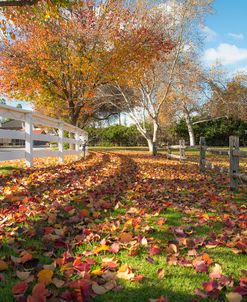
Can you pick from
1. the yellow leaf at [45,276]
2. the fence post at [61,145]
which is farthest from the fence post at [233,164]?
the fence post at [61,145]

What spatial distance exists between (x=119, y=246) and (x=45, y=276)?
0.87m

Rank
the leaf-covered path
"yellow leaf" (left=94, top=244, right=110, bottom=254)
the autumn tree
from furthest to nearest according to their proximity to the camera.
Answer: the autumn tree
"yellow leaf" (left=94, top=244, right=110, bottom=254)
the leaf-covered path

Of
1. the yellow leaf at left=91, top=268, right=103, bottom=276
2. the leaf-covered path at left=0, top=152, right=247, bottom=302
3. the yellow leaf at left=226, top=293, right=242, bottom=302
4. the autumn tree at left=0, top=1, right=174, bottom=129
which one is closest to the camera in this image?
the yellow leaf at left=226, top=293, right=242, bottom=302

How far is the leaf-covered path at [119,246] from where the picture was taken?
7.36 feet

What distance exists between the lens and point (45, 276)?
7.74 ft

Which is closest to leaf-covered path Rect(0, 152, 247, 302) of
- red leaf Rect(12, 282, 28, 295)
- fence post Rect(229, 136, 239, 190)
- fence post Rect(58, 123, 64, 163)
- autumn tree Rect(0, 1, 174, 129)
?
red leaf Rect(12, 282, 28, 295)

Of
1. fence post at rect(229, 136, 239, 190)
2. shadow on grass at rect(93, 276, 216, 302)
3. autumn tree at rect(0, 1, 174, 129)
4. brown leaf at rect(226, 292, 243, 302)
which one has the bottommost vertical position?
shadow on grass at rect(93, 276, 216, 302)

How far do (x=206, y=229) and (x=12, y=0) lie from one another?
6660mm

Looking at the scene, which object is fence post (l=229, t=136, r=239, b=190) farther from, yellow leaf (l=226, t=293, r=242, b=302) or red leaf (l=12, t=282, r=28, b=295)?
red leaf (l=12, t=282, r=28, b=295)

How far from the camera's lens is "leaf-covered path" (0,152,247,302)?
2.24 metres

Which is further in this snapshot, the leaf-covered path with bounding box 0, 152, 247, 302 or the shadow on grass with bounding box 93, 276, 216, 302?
the leaf-covered path with bounding box 0, 152, 247, 302

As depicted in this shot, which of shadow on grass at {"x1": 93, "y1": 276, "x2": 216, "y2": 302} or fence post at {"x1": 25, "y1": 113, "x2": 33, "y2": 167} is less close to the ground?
fence post at {"x1": 25, "y1": 113, "x2": 33, "y2": 167}

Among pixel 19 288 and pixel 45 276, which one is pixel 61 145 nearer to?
pixel 45 276

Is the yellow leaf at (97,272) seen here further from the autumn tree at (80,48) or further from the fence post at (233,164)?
the autumn tree at (80,48)
